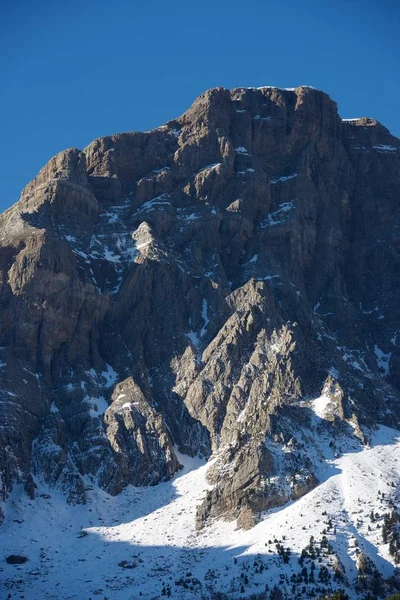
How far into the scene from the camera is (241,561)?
573 ft

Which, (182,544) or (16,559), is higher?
(16,559)

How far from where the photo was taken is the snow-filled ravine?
561 ft

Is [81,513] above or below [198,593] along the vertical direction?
above

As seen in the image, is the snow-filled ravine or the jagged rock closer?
the snow-filled ravine

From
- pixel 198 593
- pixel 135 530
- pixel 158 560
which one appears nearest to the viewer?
pixel 198 593

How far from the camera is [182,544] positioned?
18512cm

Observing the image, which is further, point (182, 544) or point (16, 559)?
point (182, 544)

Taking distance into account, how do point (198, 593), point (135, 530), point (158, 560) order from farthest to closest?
point (135, 530)
point (158, 560)
point (198, 593)

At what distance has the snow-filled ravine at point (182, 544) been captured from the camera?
171 metres

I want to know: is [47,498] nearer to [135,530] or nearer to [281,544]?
[135,530]

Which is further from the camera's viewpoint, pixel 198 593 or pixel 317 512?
pixel 317 512

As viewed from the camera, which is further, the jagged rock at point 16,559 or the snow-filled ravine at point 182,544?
the jagged rock at point 16,559

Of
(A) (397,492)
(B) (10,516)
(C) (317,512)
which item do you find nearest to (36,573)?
(B) (10,516)

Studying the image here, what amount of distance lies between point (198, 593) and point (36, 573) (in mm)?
27350
